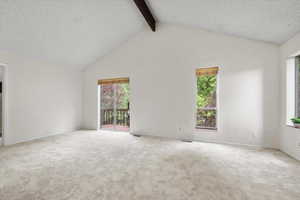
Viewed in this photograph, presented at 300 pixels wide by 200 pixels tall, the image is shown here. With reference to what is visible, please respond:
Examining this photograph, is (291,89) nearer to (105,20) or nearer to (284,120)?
(284,120)

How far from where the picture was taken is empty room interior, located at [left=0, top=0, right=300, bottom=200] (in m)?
1.80

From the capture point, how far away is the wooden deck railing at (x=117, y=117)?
16.6ft

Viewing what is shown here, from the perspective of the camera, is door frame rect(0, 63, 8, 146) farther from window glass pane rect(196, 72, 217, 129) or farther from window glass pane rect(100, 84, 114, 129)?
window glass pane rect(196, 72, 217, 129)

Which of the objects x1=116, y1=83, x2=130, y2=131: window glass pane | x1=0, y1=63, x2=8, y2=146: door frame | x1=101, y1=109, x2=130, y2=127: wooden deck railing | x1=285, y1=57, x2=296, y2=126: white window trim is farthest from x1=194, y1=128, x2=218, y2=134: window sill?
x1=0, y1=63, x2=8, y2=146: door frame

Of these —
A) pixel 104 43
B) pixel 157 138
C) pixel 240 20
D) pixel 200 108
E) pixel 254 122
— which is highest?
pixel 104 43

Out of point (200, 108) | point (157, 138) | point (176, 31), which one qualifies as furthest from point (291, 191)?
point (176, 31)

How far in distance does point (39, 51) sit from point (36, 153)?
2.60m

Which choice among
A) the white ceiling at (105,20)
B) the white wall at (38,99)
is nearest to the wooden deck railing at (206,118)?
the white ceiling at (105,20)

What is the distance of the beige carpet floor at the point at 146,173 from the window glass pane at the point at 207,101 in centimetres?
82

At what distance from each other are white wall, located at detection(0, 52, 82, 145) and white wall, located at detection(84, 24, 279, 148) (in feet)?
1.96

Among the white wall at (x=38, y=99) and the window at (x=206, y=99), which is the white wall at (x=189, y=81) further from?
the white wall at (x=38, y=99)

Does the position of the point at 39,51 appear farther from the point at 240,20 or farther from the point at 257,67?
the point at 257,67

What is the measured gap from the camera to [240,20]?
8.42ft

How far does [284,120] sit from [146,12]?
13.2 ft
